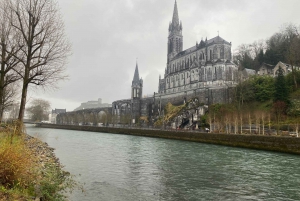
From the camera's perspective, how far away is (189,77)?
78.4 m

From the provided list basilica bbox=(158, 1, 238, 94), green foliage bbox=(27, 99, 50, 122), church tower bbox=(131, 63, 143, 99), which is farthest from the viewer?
green foliage bbox=(27, 99, 50, 122)

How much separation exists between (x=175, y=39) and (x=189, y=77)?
26.0 m

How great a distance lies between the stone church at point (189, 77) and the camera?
56.8 metres

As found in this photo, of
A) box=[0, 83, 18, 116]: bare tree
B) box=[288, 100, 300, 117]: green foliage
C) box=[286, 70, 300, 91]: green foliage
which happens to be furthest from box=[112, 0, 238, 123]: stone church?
box=[0, 83, 18, 116]: bare tree

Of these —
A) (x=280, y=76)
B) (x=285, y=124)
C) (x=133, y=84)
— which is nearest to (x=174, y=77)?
(x=133, y=84)

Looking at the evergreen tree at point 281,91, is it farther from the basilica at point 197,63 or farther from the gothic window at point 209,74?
the gothic window at point 209,74

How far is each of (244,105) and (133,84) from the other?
62.6m

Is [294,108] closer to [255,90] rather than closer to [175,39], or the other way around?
[255,90]

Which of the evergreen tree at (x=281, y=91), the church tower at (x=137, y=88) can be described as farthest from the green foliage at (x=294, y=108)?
the church tower at (x=137, y=88)

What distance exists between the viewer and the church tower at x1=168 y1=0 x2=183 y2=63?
319 feet

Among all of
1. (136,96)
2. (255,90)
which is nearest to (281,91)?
(255,90)

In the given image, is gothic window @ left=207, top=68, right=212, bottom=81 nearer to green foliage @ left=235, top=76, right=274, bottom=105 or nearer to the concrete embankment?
green foliage @ left=235, top=76, right=274, bottom=105

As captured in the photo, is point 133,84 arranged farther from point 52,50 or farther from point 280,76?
point 52,50

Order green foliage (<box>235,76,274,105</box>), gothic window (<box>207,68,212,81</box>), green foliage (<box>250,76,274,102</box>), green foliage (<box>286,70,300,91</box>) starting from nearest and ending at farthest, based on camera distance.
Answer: green foliage (<box>286,70,300,91</box>), green foliage (<box>250,76,274,102</box>), green foliage (<box>235,76,274,105</box>), gothic window (<box>207,68,212,81</box>)
